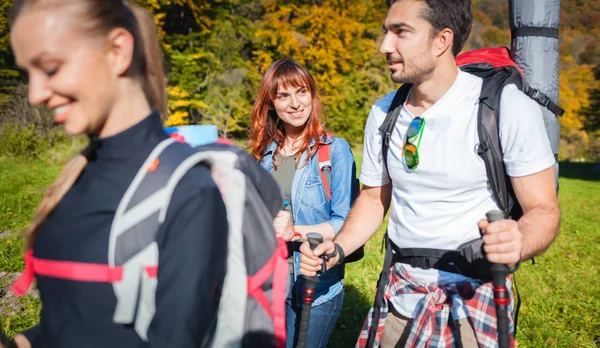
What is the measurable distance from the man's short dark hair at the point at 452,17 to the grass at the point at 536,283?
3.33 meters

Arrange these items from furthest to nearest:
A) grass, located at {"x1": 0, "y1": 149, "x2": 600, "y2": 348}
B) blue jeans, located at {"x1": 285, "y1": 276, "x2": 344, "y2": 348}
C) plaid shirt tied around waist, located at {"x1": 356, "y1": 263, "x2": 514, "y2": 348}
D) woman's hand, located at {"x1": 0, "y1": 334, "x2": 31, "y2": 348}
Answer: grass, located at {"x1": 0, "y1": 149, "x2": 600, "y2": 348}
blue jeans, located at {"x1": 285, "y1": 276, "x2": 344, "y2": 348}
plaid shirt tied around waist, located at {"x1": 356, "y1": 263, "x2": 514, "y2": 348}
woman's hand, located at {"x1": 0, "y1": 334, "x2": 31, "y2": 348}

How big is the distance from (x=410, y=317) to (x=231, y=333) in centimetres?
132

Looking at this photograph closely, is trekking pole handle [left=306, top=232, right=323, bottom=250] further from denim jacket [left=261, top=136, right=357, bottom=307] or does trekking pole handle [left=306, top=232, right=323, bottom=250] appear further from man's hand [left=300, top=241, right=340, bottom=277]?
denim jacket [left=261, top=136, right=357, bottom=307]

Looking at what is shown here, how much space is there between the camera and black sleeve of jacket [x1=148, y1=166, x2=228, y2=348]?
1004mm

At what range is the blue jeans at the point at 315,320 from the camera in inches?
105

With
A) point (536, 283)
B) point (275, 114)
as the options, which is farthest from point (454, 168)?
point (536, 283)

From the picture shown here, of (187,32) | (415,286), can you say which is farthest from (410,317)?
(187,32)

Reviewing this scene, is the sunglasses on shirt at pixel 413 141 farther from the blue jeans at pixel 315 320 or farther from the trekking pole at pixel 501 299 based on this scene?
the blue jeans at pixel 315 320

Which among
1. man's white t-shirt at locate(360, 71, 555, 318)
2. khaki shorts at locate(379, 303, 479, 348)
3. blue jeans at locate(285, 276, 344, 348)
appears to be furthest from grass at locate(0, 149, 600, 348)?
man's white t-shirt at locate(360, 71, 555, 318)

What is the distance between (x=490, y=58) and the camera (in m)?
2.24

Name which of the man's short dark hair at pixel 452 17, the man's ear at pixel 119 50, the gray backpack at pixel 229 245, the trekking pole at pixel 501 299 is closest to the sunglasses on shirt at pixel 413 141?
the man's short dark hair at pixel 452 17

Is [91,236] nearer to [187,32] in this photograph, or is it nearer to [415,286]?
[415,286]

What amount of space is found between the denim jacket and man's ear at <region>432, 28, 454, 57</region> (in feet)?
2.74

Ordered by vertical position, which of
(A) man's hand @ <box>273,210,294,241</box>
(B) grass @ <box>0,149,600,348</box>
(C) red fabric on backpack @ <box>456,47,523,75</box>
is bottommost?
(B) grass @ <box>0,149,600,348</box>
